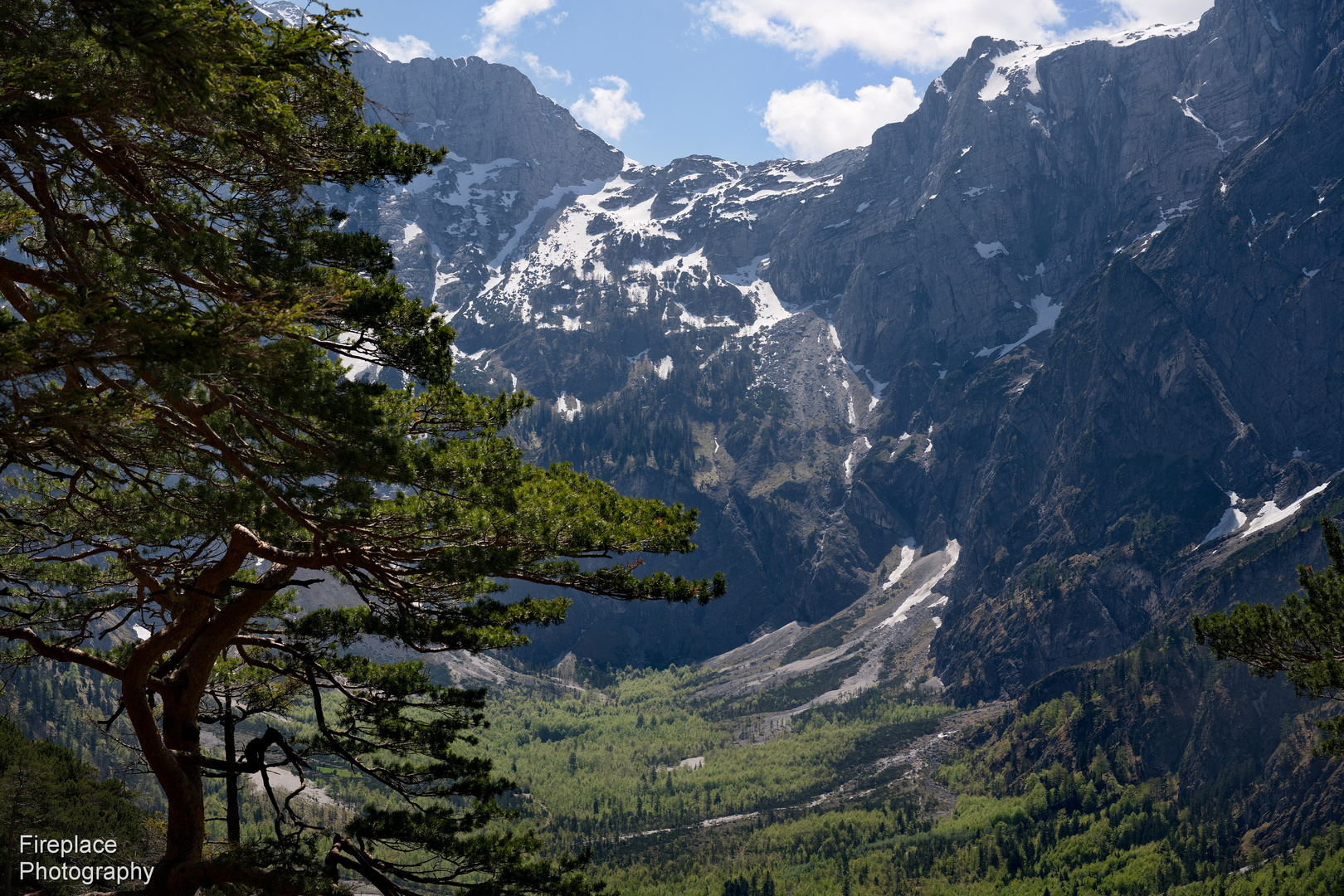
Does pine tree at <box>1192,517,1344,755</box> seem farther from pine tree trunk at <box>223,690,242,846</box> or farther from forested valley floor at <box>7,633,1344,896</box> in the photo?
forested valley floor at <box>7,633,1344,896</box>

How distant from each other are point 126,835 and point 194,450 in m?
25.1

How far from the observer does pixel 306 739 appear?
16.7m

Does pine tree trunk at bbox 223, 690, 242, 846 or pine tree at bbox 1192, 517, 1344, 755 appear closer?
pine tree trunk at bbox 223, 690, 242, 846

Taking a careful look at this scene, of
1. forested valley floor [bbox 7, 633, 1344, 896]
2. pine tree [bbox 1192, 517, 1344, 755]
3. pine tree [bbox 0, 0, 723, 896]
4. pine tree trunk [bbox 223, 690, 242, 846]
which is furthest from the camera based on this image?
forested valley floor [bbox 7, 633, 1344, 896]

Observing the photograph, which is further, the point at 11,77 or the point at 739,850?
the point at 739,850

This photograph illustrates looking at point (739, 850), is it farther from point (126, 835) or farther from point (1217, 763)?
point (126, 835)

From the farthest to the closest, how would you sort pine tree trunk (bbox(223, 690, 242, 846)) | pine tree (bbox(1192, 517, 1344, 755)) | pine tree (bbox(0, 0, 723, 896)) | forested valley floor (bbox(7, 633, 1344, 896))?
forested valley floor (bbox(7, 633, 1344, 896))
pine tree (bbox(1192, 517, 1344, 755))
pine tree trunk (bbox(223, 690, 242, 846))
pine tree (bbox(0, 0, 723, 896))

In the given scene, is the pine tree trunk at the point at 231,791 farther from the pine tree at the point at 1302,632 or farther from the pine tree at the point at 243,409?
the pine tree at the point at 1302,632

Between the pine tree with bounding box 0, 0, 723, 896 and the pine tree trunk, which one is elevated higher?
the pine tree with bounding box 0, 0, 723, 896

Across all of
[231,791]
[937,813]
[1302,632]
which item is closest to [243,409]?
[231,791]

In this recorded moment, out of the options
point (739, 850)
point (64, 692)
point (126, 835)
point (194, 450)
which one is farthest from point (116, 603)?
point (64, 692)

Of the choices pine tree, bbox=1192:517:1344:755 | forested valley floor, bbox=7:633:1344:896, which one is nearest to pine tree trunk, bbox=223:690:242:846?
pine tree, bbox=1192:517:1344:755

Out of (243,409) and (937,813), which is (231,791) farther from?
(937,813)

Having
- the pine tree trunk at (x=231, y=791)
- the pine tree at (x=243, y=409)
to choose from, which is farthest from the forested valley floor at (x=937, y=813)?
the pine tree at (x=243, y=409)
